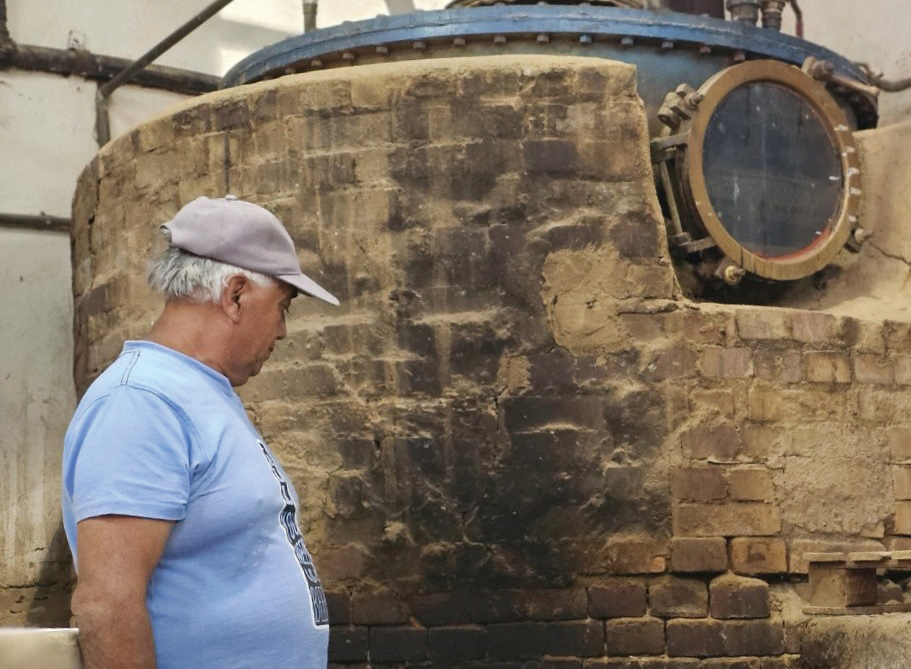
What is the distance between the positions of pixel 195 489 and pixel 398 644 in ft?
9.65

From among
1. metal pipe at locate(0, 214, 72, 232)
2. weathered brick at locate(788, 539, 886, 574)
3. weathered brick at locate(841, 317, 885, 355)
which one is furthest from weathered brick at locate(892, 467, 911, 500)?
metal pipe at locate(0, 214, 72, 232)

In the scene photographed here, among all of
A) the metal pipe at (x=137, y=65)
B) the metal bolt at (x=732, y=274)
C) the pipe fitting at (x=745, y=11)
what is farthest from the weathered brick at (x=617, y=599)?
the metal pipe at (x=137, y=65)

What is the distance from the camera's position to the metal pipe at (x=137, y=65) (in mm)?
7586

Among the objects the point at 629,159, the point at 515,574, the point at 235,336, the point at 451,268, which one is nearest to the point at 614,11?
the point at 629,159

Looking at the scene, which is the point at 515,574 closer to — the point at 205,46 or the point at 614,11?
the point at 614,11

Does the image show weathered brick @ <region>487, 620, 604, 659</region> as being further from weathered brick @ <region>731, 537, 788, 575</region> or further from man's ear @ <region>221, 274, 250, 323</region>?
man's ear @ <region>221, 274, 250, 323</region>

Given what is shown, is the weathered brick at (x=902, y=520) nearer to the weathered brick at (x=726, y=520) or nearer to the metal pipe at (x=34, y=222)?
the weathered brick at (x=726, y=520)

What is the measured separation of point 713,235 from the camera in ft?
18.2

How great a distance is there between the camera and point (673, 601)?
5.15 metres

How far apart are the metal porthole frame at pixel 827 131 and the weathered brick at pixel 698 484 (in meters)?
0.87

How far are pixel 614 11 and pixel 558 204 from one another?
3.08 feet

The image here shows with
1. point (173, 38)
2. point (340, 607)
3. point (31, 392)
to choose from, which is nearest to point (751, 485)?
point (340, 607)

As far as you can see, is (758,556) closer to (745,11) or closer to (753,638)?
(753,638)

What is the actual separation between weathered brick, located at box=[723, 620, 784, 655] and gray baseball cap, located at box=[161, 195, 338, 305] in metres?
3.05
